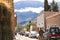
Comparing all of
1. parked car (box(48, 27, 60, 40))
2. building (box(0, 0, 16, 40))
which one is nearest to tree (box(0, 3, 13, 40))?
building (box(0, 0, 16, 40))

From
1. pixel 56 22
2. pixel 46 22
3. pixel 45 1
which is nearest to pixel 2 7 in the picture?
pixel 56 22

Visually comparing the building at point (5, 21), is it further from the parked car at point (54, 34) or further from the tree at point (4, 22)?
the parked car at point (54, 34)

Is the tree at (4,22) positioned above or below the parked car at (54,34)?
above

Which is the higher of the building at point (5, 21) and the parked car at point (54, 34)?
the building at point (5, 21)

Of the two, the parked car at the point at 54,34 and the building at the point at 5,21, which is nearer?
the building at the point at 5,21

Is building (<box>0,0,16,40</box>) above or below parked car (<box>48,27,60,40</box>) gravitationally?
above

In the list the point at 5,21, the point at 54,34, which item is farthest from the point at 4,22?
the point at 54,34

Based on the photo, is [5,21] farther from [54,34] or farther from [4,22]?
[54,34]

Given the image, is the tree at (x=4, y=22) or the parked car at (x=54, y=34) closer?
the tree at (x=4, y=22)

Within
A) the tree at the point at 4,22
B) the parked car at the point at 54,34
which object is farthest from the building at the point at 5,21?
the parked car at the point at 54,34

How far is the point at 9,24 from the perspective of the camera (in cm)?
277

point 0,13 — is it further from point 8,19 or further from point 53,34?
point 53,34

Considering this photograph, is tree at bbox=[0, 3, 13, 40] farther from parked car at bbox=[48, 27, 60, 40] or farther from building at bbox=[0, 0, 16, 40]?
parked car at bbox=[48, 27, 60, 40]

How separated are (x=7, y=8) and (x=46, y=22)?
2335 inches
